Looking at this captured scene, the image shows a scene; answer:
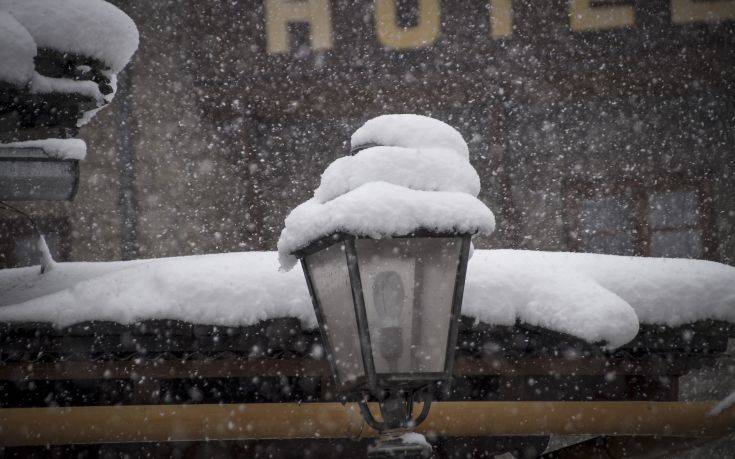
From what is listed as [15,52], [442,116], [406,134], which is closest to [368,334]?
[406,134]

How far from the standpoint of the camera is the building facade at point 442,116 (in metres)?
7.53

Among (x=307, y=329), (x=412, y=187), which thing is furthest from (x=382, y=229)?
(x=307, y=329)

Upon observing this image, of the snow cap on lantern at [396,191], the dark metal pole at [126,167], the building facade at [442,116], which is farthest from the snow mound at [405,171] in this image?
the dark metal pole at [126,167]

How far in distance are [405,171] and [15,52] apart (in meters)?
1.48

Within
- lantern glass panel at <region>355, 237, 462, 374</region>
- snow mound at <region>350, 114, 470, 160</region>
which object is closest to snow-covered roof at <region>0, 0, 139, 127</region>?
snow mound at <region>350, 114, 470, 160</region>

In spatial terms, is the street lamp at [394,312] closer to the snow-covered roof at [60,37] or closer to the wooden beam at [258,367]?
the wooden beam at [258,367]

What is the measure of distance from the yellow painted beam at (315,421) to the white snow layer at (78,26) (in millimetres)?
1403

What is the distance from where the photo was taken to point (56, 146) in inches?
110

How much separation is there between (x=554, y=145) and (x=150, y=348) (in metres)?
6.23

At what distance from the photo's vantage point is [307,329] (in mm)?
2584

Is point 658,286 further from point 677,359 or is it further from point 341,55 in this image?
point 341,55

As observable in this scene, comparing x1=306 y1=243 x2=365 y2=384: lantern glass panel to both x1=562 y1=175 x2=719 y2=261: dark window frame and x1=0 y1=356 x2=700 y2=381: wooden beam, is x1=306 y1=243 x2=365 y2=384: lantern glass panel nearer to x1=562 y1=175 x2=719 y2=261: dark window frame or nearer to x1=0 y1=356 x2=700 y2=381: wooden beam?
x1=0 y1=356 x2=700 y2=381: wooden beam

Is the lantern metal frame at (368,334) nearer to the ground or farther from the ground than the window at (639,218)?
farther from the ground

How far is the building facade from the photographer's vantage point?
7531mm
